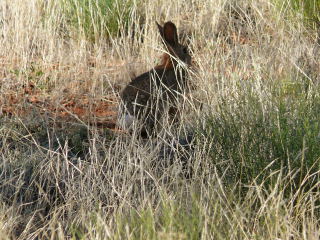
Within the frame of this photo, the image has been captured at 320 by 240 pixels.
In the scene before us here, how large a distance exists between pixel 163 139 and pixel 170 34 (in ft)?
7.49

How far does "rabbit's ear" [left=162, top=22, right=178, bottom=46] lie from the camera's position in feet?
20.2

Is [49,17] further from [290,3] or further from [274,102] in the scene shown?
[274,102]

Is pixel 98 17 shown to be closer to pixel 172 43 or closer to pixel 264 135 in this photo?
pixel 172 43

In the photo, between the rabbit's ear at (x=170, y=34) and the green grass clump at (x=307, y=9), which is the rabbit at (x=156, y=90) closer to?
the rabbit's ear at (x=170, y=34)

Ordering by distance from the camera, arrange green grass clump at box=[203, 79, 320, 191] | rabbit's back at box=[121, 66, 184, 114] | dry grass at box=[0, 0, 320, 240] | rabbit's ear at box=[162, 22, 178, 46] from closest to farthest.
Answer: dry grass at box=[0, 0, 320, 240]
green grass clump at box=[203, 79, 320, 191]
rabbit's back at box=[121, 66, 184, 114]
rabbit's ear at box=[162, 22, 178, 46]

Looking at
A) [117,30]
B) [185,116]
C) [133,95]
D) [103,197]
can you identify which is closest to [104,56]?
[117,30]

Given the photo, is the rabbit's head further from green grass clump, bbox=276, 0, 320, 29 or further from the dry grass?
green grass clump, bbox=276, 0, 320, 29

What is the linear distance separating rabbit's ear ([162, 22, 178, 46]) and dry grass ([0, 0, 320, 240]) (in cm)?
52

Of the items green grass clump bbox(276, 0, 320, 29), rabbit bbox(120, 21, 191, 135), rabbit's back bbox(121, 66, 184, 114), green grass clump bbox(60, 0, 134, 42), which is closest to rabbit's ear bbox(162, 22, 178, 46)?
rabbit bbox(120, 21, 191, 135)

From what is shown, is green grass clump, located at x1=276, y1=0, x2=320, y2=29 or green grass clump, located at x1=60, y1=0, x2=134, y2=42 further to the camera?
green grass clump, located at x1=60, y1=0, x2=134, y2=42

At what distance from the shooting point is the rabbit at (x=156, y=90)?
552cm

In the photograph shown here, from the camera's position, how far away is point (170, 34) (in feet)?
20.6

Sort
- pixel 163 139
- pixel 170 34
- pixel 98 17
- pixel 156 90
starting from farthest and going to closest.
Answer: pixel 98 17, pixel 170 34, pixel 156 90, pixel 163 139

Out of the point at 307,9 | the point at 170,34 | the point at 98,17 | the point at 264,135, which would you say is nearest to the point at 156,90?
the point at 170,34
